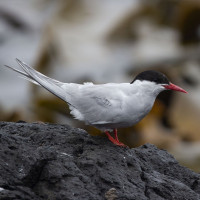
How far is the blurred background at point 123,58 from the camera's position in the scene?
7473mm

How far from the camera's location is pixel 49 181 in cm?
315

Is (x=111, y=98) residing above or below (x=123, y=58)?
below

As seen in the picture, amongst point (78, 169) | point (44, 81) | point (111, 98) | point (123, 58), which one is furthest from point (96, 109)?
point (123, 58)

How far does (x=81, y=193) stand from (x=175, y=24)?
700 centimetres

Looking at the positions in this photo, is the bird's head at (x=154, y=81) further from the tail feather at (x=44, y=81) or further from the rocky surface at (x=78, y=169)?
the tail feather at (x=44, y=81)

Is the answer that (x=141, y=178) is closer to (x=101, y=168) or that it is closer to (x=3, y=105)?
(x=101, y=168)

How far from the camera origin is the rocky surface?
10.2 ft

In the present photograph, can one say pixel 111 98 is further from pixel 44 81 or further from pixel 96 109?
pixel 44 81

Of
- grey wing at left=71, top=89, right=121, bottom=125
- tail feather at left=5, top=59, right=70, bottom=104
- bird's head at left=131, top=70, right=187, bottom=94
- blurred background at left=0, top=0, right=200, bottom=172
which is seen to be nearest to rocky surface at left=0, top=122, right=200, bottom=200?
grey wing at left=71, top=89, right=121, bottom=125

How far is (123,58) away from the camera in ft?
30.7

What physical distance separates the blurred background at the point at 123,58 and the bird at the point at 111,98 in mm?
3093

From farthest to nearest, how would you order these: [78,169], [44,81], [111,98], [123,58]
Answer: [123,58]
[44,81]
[111,98]
[78,169]

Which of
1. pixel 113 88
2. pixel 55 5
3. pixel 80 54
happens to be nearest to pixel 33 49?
pixel 55 5

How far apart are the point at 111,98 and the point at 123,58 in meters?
5.54
